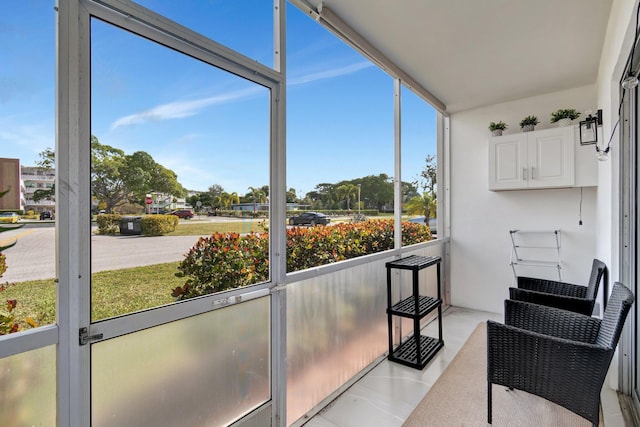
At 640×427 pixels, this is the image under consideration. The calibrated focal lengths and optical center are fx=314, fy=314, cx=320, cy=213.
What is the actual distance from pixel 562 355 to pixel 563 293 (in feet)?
4.60

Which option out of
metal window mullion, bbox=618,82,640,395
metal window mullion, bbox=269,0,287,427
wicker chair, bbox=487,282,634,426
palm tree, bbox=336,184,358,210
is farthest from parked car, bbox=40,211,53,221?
metal window mullion, bbox=618,82,640,395

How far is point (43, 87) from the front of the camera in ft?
3.45

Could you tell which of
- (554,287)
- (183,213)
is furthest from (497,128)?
(183,213)

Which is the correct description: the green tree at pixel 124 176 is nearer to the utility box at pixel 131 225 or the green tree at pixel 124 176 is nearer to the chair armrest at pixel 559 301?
the utility box at pixel 131 225

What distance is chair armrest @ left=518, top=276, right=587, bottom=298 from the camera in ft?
8.98

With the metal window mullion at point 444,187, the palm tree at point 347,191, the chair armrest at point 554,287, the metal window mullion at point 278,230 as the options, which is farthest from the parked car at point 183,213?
the metal window mullion at point 444,187

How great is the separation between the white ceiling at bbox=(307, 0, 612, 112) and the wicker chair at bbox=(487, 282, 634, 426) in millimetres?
1884

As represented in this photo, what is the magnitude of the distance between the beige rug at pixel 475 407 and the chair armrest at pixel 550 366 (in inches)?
14.1

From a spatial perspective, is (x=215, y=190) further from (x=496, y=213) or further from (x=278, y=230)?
(x=496, y=213)

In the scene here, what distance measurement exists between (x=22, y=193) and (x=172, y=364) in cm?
88

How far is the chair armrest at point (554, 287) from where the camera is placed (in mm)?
2738

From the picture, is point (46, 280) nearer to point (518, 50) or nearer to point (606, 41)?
point (518, 50)

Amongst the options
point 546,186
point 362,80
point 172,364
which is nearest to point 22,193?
point 172,364

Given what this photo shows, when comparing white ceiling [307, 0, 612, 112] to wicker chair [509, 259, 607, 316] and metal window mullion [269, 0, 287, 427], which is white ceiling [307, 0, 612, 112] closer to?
metal window mullion [269, 0, 287, 427]
